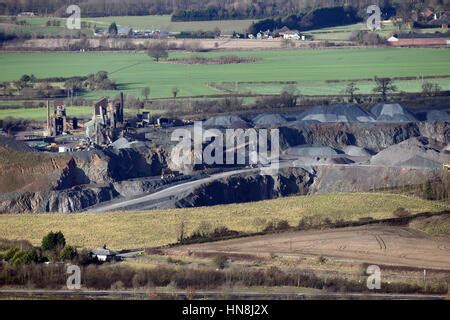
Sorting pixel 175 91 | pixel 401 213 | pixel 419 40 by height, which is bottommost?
pixel 401 213

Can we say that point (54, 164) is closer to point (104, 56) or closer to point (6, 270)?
point (6, 270)

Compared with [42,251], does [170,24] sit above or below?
above

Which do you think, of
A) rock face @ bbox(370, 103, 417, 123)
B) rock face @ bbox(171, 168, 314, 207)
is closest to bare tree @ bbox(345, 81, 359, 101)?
rock face @ bbox(370, 103, 417, 123)

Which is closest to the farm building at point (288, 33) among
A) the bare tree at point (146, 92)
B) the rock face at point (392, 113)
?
the bare tree at point (146, 92)

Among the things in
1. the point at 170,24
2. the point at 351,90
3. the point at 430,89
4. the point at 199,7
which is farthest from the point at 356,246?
the point at 199,7

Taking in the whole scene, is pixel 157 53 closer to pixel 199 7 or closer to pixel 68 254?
pixel 199 7
